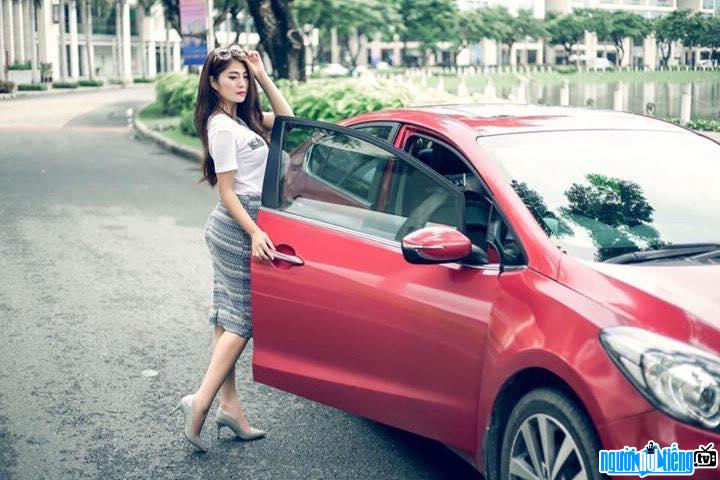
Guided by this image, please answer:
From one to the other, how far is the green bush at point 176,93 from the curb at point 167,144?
122 centimetres

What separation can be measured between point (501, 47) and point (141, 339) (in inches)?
4953

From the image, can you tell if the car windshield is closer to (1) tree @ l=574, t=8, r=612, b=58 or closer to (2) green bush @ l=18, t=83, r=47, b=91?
(2) green bush @ l=18, t=83, r=47, b=91

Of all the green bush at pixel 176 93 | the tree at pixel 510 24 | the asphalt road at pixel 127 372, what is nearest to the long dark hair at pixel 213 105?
the asphalt road at pixel 127 372

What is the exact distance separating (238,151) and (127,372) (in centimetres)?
185

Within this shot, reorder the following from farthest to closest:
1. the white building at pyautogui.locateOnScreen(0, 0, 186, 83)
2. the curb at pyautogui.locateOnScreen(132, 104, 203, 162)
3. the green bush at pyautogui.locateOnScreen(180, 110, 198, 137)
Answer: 1. the white building at pyautogui.locateOnScreen(0, 0, 186, 83)
2. the green bush at pyautogui.locateOnScreen(180, 110, 198, 137)
3. the curb at pyautogui.locateOnScreen(132, 104, 203, 162)

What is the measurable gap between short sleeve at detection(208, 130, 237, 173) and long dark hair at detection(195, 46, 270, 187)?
14 centimetres

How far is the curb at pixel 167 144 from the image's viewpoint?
18875 mm

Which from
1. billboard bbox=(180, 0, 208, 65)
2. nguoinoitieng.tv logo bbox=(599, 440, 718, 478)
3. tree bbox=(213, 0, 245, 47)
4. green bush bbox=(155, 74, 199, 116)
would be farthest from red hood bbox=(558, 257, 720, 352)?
tree bbox=(213, 0, 245, 47)

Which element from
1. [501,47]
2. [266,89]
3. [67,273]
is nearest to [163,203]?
[67,273]

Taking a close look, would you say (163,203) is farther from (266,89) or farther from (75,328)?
(266,89)

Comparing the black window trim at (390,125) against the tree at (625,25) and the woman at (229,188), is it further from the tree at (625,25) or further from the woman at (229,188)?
the tree at (625,25)

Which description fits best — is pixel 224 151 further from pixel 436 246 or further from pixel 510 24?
pixel 510 24

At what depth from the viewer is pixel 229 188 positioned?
4449 mm

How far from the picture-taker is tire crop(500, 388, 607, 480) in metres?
3.10
